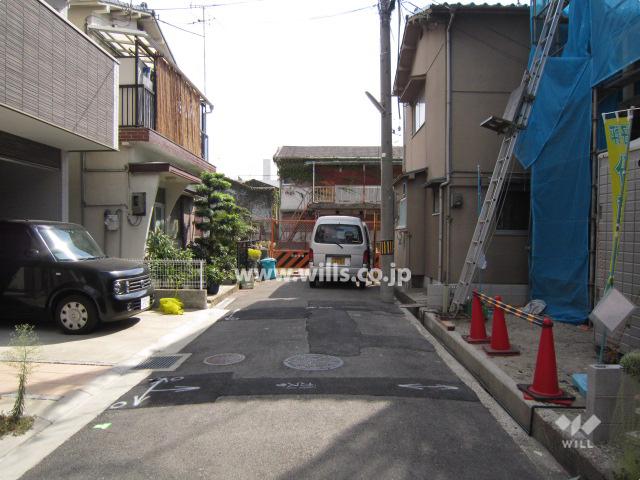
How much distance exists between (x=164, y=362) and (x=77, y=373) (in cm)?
100

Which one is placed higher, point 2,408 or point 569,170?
point 569,170

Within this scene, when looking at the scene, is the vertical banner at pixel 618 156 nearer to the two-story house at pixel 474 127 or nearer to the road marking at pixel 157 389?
the road marking at pixel 157 389

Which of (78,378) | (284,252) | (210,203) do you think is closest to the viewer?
(78,378)

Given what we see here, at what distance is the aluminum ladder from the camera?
7.78 meters

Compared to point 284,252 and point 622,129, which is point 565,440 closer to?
point 622,129

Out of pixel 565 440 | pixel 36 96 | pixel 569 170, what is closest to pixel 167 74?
pixel 36 96

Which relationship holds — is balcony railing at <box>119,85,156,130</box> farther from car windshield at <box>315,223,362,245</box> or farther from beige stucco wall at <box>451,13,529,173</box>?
beige stucco wall at <box>451,13,529,173</box>

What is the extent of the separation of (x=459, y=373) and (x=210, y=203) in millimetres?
8178

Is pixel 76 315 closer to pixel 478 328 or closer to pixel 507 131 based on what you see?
pixel 478 328

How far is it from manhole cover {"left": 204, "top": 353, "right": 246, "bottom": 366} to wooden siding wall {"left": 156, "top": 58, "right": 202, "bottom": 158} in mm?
7509

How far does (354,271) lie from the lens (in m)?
12.8

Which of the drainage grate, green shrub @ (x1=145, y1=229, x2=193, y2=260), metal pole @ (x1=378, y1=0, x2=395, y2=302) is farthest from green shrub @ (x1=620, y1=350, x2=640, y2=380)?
green shrub @ (x1=145, y1=229, x2=193, y2=260)

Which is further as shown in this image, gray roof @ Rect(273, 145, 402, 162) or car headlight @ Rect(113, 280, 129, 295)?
gray roof @ Rect(273, 145, 402, 162)

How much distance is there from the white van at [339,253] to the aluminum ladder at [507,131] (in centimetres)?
488
